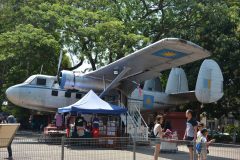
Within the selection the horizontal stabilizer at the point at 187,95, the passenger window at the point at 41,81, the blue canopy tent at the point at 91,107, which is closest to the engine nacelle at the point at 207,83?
the horizontal stabilizer at the point at 187,95

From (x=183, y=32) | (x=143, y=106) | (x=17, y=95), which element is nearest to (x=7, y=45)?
(x=17, y=95)

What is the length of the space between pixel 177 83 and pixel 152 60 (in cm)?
878

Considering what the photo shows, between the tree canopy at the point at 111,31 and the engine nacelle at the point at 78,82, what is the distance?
23.9 ft

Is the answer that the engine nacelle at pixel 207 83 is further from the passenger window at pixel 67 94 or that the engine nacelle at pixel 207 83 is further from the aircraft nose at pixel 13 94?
the aircraft nose at pixel 13 94

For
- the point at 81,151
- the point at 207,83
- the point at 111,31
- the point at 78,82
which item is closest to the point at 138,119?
the point at 78,82

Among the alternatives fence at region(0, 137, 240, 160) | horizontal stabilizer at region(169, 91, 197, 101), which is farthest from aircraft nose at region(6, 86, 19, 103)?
horizontal stabilizer at region(169, 91, 197, 101)

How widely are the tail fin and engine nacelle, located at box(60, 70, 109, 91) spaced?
7.61 meters

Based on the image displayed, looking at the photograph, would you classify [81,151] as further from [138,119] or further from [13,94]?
[13,94]

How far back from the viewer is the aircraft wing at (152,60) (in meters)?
19.6

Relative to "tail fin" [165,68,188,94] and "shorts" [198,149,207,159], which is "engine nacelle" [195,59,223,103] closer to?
"tail fin" [165,68,188,94]

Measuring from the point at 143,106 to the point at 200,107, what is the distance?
8763 mm

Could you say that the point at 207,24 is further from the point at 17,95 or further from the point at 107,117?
the point at 17,95

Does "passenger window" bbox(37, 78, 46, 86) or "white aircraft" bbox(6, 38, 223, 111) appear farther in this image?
"passenger window" bbox(37, 78, 46, 86)

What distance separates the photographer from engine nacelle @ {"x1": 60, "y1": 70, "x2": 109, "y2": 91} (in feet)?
76.3
